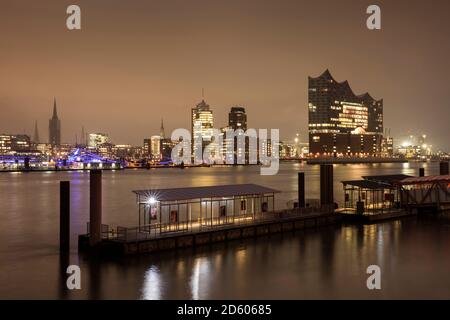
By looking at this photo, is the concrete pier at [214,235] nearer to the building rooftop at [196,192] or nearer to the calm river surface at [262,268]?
the calm river surface at [262,268]

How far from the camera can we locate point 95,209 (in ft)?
79.3

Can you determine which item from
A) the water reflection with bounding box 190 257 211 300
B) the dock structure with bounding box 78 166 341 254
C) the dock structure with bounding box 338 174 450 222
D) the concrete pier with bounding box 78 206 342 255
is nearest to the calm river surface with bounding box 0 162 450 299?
the water reflection with bounding box 190 257 211 300

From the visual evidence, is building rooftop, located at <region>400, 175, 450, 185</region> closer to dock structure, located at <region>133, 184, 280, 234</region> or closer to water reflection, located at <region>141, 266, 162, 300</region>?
dock structure, located at <region>133, 184, 280, 234</region>

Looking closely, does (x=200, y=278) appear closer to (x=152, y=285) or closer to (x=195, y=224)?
(x=152, y=285)

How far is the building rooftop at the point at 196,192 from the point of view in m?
26.3

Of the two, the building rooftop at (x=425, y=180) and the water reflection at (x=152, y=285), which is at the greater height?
the building rooftop at (x=425, y=180)

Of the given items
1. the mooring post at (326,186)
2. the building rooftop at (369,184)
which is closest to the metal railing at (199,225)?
the mooring post at (326,186)

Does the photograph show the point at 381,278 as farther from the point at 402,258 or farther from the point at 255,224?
the point at 255,224

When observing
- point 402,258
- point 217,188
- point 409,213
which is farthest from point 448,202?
point 217,188

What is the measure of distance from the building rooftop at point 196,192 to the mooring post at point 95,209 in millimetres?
2329

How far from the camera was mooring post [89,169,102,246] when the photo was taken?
951 inches

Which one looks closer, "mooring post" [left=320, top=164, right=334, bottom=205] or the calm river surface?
the calm river surface

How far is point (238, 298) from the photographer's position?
19.5 meters

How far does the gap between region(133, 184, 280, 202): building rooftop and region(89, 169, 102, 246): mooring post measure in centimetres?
233
